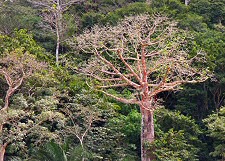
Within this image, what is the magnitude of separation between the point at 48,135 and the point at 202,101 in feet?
23.8

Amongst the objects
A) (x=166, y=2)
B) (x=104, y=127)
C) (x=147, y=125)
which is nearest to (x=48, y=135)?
(x=104, y=127)

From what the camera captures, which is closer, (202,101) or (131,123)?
(131,123)

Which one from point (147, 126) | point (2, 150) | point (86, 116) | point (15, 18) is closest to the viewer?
point (2, 150)

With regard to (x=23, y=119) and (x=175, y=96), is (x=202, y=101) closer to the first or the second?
(x=175, y=96)

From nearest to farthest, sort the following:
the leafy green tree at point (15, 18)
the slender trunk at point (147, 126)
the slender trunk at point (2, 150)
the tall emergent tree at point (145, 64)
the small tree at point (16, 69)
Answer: the slender trunk at point (2, 150) → the tall emergent tree at point (145, 64) → the slender trunk at point (147, 126) → the small tree at point (16, 69) → the leafy green tree at point (15, 18)

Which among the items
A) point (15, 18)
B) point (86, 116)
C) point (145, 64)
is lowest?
point (86, 116)

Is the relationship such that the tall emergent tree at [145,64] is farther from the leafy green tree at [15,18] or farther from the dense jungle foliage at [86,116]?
the leafy green tree at [15,18]

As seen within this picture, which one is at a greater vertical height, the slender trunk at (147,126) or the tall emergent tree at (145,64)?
the tall emergent tree at (145,64)

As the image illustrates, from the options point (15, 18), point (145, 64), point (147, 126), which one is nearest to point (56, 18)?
point (15, 18)

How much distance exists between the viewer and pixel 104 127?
14.7 metres

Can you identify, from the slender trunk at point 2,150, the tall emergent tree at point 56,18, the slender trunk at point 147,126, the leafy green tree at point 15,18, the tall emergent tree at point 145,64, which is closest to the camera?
the slender trunk at point 2,150

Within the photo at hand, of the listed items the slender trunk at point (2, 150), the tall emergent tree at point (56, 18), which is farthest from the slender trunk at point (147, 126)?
the tall emergent tree at point (56, 18)

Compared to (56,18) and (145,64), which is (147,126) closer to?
(145,64)

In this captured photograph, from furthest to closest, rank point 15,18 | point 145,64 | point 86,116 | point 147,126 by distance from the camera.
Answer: point 15,18 < point 86,116 < point 147,126 < point 145,64
